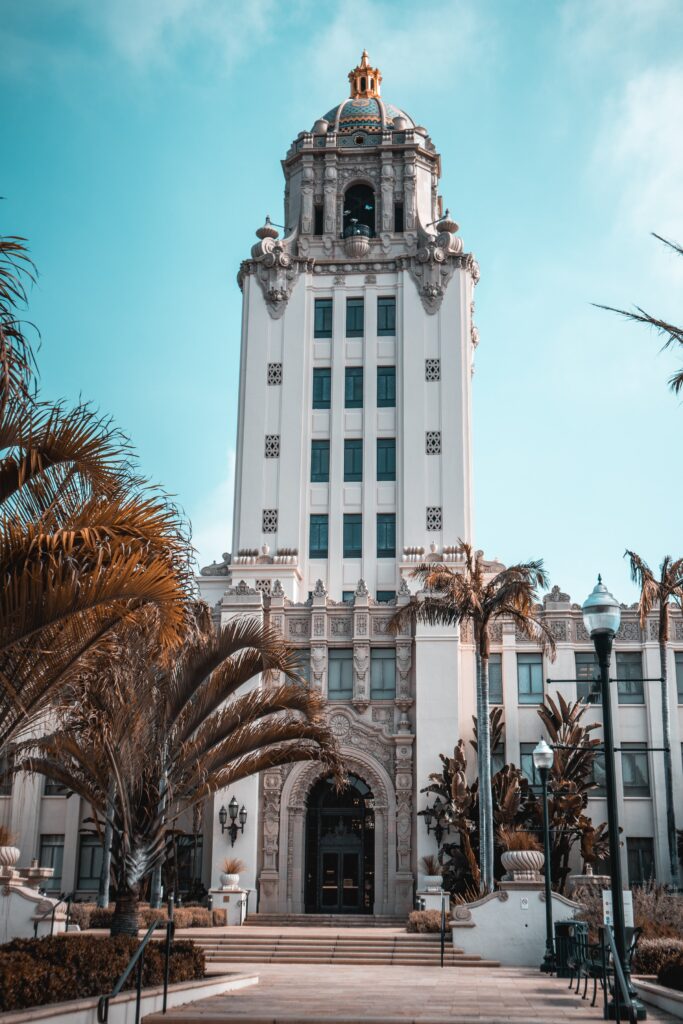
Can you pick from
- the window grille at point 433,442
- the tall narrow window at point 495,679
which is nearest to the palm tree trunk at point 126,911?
the tall narrow window at point 495,679

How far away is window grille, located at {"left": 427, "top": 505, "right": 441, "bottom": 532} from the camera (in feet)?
146

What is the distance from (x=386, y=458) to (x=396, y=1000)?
3188 centimetres

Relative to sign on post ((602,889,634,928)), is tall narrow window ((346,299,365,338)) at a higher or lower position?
higher

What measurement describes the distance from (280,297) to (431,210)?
9137mm

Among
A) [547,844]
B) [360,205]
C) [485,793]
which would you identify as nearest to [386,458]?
[360,205]

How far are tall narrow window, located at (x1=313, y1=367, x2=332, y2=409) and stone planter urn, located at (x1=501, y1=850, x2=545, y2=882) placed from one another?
2476cm

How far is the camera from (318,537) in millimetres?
45438

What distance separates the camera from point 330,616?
38.9 meters

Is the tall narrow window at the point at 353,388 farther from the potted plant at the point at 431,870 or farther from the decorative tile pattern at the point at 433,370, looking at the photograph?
the potted plant at the point at 431,870

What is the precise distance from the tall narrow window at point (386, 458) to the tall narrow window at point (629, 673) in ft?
41.2

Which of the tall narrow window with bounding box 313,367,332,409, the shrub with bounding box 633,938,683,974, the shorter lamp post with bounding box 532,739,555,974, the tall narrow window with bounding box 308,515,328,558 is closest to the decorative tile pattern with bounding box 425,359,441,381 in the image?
the tall narrow window with bounding box 313,367,332,409

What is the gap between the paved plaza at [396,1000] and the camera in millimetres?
13164

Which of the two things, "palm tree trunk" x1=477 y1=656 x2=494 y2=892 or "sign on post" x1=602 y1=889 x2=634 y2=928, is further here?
"palm tree trunk" x1=477 y1=656 x2=494 y2=892

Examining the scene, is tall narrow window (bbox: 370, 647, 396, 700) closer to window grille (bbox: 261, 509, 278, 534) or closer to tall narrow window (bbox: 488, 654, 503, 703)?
tall narrow window (bbox: 488, 654, 503, 703)
